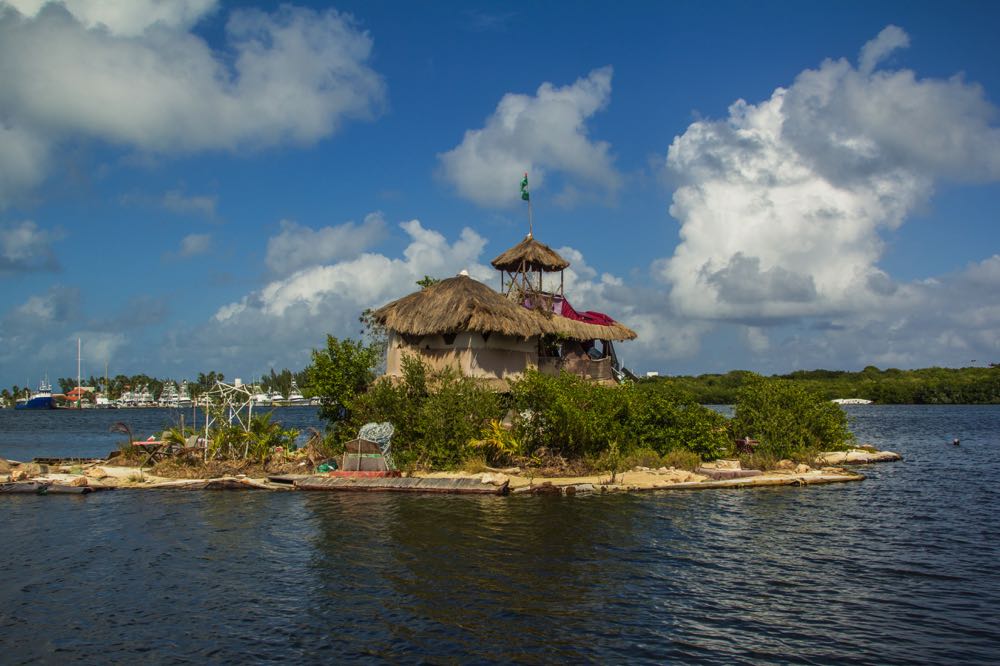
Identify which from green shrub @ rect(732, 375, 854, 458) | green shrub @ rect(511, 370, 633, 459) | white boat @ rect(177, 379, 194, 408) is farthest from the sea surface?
white boat @ rect(177, 379, 194, 408)

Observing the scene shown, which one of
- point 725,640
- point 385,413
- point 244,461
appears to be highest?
point 385,413

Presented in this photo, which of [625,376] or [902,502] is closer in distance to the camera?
[902,502]

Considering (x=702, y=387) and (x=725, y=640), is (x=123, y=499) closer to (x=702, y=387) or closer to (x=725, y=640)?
(x=725, y=640)

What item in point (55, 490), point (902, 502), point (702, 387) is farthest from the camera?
point (702, 387)

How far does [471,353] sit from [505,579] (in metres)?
14.7

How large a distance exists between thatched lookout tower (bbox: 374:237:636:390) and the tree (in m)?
1.36

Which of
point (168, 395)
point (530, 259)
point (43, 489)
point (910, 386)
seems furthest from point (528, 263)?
point (168, 395)

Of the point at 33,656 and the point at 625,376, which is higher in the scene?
the point at 625,376

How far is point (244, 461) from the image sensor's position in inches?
1062

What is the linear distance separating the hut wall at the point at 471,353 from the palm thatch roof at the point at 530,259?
4.82 meters

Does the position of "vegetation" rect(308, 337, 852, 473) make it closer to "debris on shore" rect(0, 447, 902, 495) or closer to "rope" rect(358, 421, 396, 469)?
"rope" rect(358, 421, 396, 469)

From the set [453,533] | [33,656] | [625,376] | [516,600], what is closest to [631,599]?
[516,600]

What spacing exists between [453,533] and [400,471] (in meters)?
7.80

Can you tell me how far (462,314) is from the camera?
2694 cm
